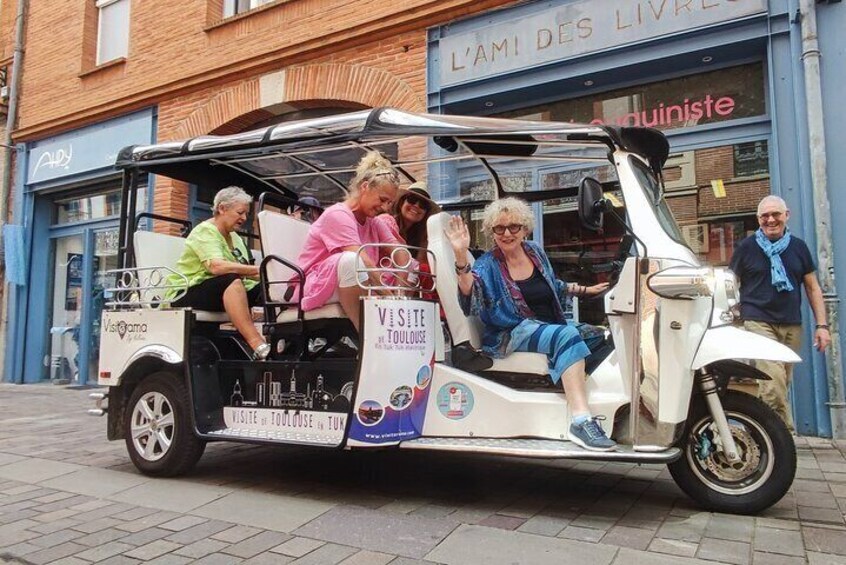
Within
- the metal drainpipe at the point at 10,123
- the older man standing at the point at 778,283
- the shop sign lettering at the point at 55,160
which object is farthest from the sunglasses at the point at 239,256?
the metal drainpipe at the point at 10,123

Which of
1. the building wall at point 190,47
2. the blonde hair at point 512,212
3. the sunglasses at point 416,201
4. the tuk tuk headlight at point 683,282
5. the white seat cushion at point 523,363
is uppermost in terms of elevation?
the building wall at point 190,47

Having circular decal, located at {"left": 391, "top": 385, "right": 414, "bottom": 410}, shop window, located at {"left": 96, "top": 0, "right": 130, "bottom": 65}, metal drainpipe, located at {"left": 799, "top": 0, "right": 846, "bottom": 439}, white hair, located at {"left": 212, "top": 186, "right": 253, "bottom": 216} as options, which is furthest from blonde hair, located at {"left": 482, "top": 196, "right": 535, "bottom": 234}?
shop window, located at {"left": 96, "top": 0, "right": 130, "bottom": 65}

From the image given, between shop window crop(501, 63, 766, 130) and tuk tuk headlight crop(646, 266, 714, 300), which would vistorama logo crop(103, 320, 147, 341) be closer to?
tuk tuk headlight crop(646, 266, 714, 300)

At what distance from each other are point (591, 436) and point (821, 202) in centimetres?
384

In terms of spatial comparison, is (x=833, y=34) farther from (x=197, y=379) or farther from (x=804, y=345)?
(x=197, y=379)

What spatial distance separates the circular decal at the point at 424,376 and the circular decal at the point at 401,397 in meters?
0.09

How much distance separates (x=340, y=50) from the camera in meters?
9.21

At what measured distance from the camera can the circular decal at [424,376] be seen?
3989mm

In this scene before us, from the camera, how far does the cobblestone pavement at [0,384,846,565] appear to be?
3178mm

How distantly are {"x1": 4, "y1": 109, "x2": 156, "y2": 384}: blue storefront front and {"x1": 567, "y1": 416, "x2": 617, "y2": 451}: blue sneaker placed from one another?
1035 centimetres

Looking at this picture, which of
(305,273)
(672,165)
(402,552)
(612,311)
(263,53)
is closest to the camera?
(402,552)

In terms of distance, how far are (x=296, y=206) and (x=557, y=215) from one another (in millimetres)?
2309

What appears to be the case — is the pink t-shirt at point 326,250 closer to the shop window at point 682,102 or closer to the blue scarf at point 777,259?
the blue scarf at point 777,259

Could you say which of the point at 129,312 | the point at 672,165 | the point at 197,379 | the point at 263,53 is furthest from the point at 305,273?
the point at 263,53
